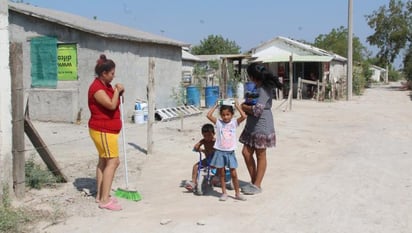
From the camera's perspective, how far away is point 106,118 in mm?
5652

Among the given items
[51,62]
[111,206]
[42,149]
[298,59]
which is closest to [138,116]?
[51,62]

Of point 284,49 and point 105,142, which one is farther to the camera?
point 284,49

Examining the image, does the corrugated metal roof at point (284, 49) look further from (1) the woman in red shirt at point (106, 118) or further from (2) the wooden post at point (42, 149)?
(1) the woman in red shirt at point (106, 118)

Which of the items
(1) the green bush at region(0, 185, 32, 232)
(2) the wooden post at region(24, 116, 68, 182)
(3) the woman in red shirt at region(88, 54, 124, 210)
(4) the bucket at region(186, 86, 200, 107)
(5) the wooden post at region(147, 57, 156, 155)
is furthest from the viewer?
(4) the bucket at region(186, 86, 200, 107)

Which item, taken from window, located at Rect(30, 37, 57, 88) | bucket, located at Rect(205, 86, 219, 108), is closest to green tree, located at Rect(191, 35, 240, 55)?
bucket, located at Rect(205, 86, 219, 108)

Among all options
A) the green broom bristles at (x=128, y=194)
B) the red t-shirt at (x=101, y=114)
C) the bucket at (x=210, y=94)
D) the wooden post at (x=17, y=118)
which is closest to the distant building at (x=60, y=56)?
the bucket at (x=210, y=94)

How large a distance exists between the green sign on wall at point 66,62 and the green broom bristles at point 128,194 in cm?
842

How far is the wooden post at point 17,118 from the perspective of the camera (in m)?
5.82

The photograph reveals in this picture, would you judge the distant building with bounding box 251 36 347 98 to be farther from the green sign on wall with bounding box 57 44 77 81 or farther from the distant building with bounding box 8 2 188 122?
the green sign on wall with bounding box 57 44 77 81

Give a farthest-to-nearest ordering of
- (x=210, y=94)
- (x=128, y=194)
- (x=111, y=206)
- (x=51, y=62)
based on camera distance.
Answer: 1. (x=210, y=94)
2. (x=51, y=62)
3. (x=128, y=194)
4. (x=111, y=206)

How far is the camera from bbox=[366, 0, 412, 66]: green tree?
1873 inches

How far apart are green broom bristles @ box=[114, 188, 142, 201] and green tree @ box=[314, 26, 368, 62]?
5661 centimetres

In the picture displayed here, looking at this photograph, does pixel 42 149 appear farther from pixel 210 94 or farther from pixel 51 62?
pixel 210 94

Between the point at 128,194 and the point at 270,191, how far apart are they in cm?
187
